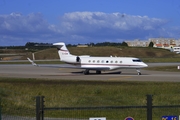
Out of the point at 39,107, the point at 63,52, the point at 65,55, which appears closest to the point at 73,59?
the point at 65,55

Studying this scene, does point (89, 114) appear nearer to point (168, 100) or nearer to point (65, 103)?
point (65, 103)

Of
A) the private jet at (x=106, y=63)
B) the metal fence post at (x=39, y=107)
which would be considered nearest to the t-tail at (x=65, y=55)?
the private jet at (x=106, y=63)

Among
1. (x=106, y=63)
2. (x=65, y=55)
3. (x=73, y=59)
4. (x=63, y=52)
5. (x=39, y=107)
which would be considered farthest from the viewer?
(x=63, y=52)

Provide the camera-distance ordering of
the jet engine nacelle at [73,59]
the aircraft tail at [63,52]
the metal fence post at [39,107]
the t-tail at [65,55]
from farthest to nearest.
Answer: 1. the aircraft tail at [63,52]
2. the t-tail at [65,55]
3. the jet engine nacelle at [73,59]
4. the metal fence post at [39,107]

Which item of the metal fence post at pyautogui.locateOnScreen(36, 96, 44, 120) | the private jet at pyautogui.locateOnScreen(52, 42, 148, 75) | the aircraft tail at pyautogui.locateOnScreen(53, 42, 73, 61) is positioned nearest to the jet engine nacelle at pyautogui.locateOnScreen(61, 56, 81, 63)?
the private jet at pyautogui.locateOnScreen(52, 42, 148, 75)

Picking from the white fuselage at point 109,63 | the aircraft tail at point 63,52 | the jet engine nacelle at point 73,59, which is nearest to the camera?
the white fuselage at point 109,63

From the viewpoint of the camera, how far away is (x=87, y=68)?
52781 millimetres

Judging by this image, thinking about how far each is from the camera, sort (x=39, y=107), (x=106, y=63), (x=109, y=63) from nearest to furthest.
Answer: (x=39, y=107)
(x=109, y=63)
(x=106, y=63)

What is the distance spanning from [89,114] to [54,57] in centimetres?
10879

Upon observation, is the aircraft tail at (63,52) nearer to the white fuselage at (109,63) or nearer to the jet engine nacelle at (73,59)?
the jet engine nacelle at (73,59)

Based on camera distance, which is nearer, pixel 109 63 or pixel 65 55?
pixel 109 63

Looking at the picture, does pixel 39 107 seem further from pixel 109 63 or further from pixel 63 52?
pixel 63 52

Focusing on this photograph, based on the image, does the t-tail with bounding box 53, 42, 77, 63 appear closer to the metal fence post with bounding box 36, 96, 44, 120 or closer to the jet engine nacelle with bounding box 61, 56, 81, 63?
the jet engine nacelle with bounding box 61, 56, 81, 63

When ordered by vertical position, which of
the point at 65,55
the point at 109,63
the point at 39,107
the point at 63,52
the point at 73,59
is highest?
the point at 63,52
